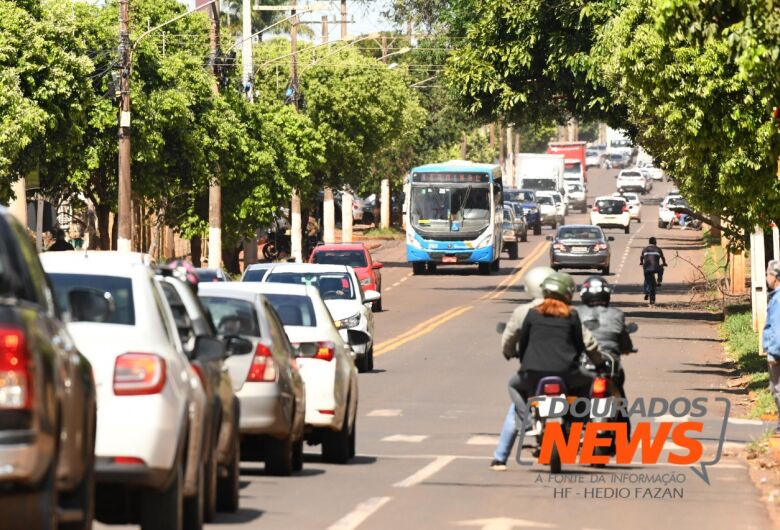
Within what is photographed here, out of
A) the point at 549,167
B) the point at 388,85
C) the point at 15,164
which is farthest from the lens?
the point at 549,167

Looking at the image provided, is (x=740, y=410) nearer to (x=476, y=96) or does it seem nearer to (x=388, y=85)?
(x=476, y=96)

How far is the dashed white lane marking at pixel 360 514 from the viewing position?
12.1 meters

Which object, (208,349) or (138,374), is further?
(208,349)

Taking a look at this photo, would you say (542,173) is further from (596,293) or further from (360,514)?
(360,514)

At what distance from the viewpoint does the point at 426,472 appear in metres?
15.9

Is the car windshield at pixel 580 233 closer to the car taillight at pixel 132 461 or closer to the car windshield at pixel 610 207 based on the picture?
the car windshield at pixel 610 207

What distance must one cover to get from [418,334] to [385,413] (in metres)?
15.4

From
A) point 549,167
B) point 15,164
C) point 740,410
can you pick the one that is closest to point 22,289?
point 740,410

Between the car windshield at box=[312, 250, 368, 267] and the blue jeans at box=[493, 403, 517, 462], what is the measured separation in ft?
95.1

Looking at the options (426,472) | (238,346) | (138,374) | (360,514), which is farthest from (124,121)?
(138,374)

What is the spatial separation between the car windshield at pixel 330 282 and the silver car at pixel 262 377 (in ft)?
48.7

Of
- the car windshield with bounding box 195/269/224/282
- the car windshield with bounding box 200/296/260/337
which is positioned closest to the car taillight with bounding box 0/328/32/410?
the car windshield with bounding box 200/296/260/337

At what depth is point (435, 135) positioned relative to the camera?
9325cm

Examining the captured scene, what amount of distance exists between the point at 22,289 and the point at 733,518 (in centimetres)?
686
